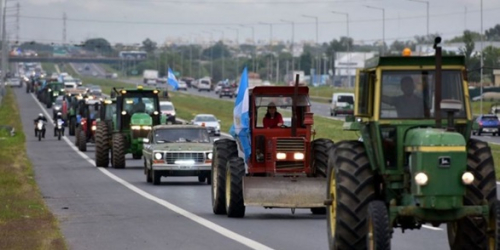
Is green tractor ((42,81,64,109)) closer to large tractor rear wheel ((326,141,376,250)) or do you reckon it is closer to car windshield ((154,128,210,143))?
car windshield ((154,128,210,143))

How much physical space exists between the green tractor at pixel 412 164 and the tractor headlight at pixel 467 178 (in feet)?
0.04

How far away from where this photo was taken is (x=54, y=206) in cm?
3073

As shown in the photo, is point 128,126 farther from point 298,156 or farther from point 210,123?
point 210,123

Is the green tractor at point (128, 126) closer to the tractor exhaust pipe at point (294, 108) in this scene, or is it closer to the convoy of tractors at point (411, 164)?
the tractor exhaust pipe at point (294, 108)

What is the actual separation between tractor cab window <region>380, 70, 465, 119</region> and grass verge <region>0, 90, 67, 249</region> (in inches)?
239

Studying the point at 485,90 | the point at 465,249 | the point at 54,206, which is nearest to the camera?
the point at 465,249

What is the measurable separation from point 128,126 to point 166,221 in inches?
878

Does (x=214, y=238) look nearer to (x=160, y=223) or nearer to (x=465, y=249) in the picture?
(x=160, y=223)

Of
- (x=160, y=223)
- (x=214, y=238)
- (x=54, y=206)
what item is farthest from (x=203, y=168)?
(x=214, y=238)

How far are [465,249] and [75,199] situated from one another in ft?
58.5

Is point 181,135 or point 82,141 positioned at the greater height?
point 181,135

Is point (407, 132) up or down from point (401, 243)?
up

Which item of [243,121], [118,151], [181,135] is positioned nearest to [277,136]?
[243,121]

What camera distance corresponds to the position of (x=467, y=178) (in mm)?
15703
